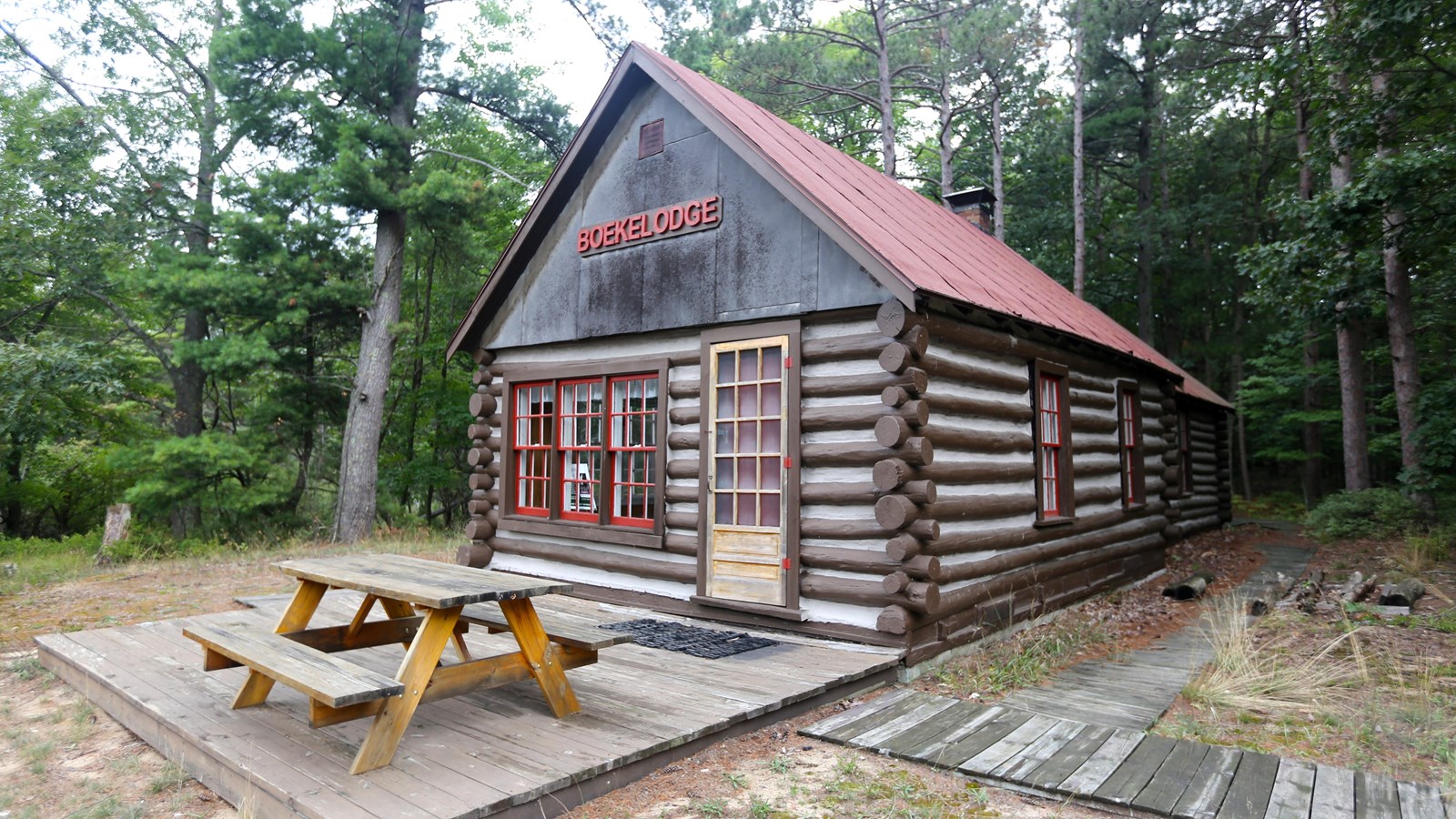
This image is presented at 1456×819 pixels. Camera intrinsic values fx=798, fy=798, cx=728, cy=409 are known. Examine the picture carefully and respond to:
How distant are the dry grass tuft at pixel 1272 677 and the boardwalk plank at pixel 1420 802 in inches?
62.7

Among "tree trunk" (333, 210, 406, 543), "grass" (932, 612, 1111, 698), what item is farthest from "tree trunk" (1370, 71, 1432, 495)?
"tree trunk" (333, 210, 406, 543)

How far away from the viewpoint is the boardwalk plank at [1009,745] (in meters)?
4.47

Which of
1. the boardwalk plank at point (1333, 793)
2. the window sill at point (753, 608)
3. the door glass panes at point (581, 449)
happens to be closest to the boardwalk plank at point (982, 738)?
the boardwalk plank at point (1333, 793)

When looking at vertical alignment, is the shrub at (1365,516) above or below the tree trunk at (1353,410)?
below

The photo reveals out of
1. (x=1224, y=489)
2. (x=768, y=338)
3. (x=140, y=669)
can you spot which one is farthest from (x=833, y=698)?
(x=1224, y=489)

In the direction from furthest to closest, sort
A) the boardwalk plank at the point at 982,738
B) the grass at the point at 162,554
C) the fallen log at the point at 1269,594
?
the grass at the point at 162,554
the fallen log at the point at 1269,594
the boardwalk plank at the point at 982,738

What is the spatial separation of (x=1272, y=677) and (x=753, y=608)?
13.7 feet

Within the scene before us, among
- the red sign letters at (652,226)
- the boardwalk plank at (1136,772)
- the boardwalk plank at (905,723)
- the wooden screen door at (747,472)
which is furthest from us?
the red sign letters at (652,226)

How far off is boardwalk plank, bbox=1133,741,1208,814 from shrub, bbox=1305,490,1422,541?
12406 mm

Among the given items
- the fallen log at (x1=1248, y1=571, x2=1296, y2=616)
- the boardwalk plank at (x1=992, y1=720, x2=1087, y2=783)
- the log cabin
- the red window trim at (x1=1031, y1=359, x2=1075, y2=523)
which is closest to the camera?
the boardwalk plank at (x1=992, y1=720, x2=1087, y2=783)

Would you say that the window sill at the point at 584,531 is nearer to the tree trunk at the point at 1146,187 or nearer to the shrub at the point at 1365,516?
the shrub at the point at 1365,516

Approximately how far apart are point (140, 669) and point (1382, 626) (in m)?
11.5

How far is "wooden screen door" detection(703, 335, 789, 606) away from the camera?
24.2ft

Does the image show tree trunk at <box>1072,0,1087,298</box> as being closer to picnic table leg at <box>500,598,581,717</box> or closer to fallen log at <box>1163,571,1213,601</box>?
fallen log at <box>1163,571,1213,601</box>
